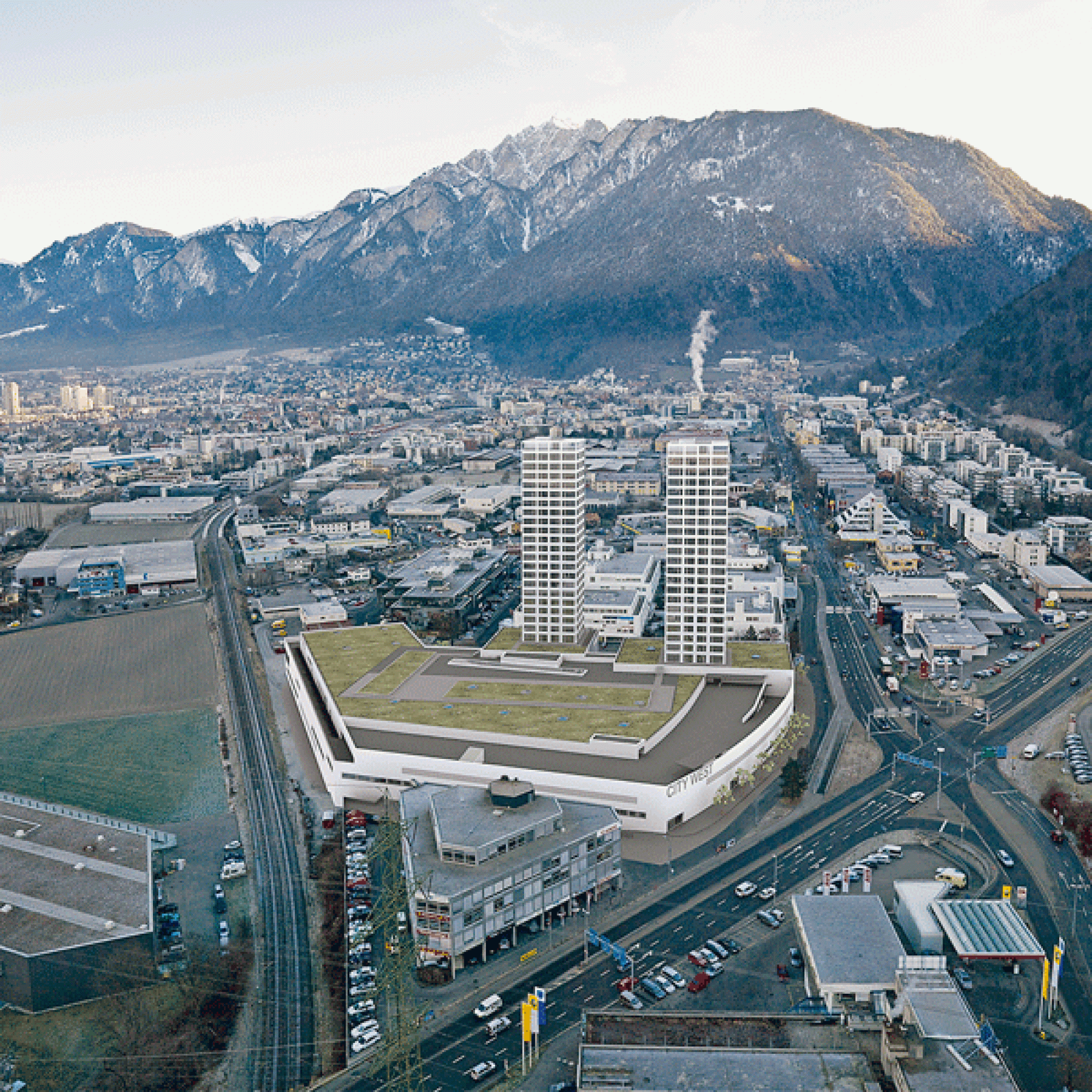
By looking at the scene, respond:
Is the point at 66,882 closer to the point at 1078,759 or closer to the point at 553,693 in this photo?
the point at 553,693

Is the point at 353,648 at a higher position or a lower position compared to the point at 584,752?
higher

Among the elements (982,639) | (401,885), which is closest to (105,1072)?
(401,885)

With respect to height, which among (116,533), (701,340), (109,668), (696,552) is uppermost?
(701,340)

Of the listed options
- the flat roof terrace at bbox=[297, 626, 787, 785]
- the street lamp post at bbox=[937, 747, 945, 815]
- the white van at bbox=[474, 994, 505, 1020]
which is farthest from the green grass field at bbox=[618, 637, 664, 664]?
the white van at bbox=[474, 994, 505, 1020]

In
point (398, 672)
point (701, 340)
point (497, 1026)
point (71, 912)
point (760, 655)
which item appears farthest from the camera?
point (701, 340)

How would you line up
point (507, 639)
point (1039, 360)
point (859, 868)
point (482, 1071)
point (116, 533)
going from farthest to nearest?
point (1039, 360), point (116, 533), point (507, 639), point (859, 868), point (482, 1071)

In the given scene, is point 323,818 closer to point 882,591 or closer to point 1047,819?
point 1047,819

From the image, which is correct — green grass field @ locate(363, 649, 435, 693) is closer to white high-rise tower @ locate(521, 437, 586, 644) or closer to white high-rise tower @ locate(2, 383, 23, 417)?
white high-rise tower @ locate(521, 437, 586, 644)

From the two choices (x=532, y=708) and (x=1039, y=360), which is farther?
(x=1039, y=360)

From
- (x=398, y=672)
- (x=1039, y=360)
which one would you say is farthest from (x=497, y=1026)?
(x=1039, y=360)
